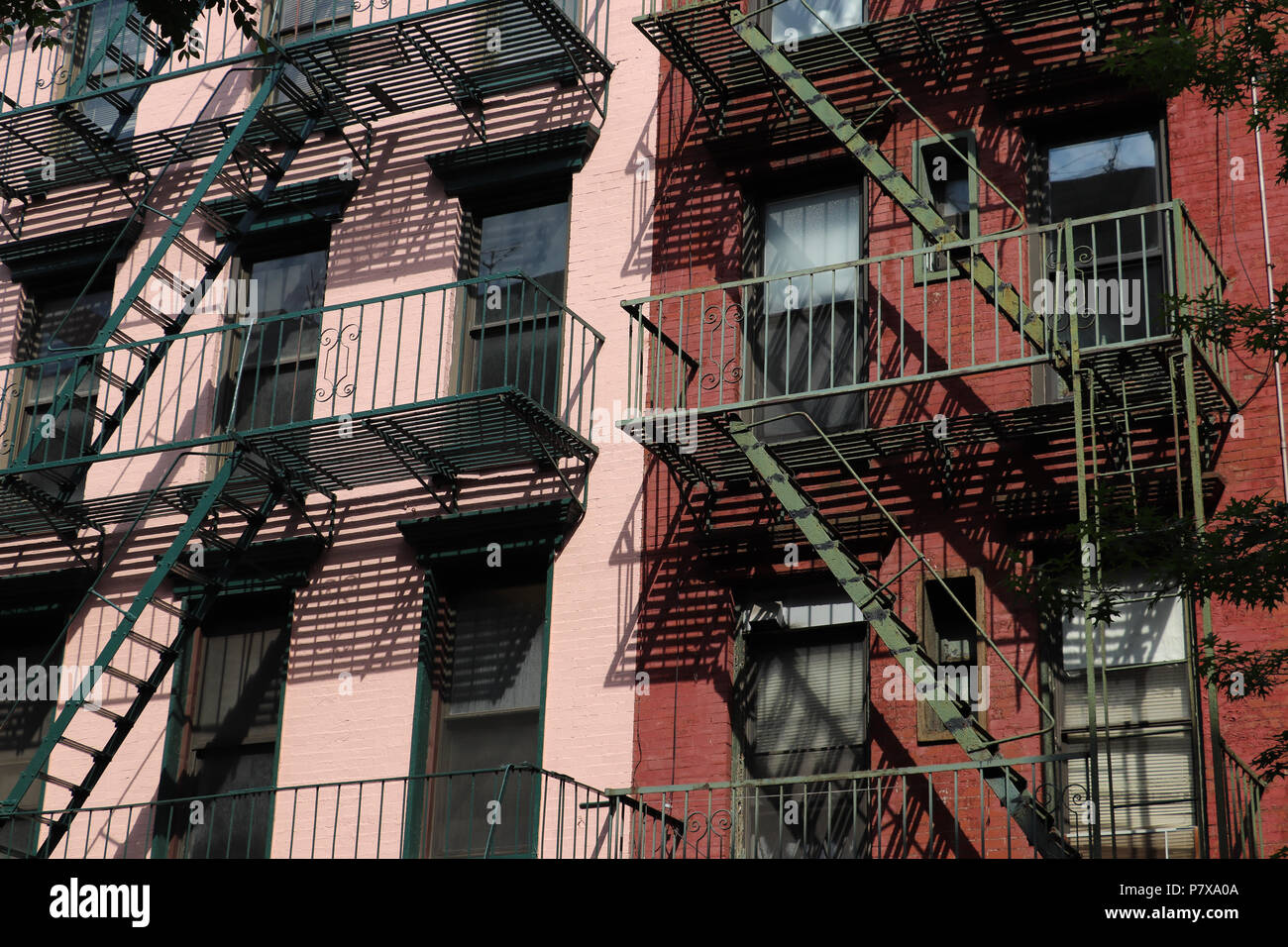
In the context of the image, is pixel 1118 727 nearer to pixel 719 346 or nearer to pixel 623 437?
pixel 719 346

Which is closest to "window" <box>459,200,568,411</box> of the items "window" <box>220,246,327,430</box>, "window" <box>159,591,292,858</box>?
"window" <box>220,246,327,430</box>

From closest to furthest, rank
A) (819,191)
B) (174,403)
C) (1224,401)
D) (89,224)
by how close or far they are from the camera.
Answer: (1224,401), (819,191), (174,403), (89,224)

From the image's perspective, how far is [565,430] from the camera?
49.5ft

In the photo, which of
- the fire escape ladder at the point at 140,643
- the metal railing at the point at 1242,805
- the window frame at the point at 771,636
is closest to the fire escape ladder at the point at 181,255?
the fire escape ladder at the point at 140,643

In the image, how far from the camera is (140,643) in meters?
Answer: 16.0

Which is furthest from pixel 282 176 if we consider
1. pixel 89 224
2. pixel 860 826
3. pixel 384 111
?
pixel 860 826

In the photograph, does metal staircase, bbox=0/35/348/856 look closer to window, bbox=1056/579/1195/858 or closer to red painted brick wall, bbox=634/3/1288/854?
red painted brick wall, bbox=634/3/1288/854

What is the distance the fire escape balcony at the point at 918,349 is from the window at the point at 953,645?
3.46ft

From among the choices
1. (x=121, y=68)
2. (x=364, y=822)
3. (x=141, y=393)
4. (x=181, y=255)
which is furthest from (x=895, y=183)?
(x=121, y=68)

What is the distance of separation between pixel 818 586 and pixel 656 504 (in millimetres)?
1512

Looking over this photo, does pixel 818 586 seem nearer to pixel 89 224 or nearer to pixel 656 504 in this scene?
pixel 656 504

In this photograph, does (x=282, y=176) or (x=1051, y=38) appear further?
(x=282, y=176)

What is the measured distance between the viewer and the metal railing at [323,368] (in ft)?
52.2

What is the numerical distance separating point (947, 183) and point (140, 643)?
25.5 ft
